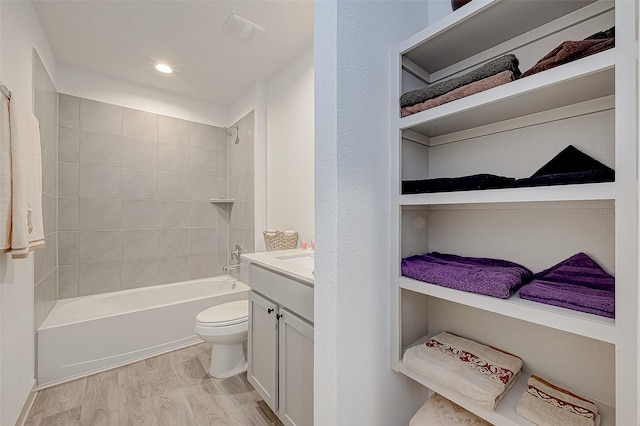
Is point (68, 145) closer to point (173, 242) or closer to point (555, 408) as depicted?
point (173, 242)

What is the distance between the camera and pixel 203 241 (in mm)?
3289

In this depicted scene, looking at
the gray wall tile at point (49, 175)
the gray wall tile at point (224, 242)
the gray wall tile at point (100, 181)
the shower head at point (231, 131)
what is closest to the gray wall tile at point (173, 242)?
the gray wall tile at point (224, 242)

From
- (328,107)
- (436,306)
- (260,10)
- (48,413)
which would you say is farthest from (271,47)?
(48,413)

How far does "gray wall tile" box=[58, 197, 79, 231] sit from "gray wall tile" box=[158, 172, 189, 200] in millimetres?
718

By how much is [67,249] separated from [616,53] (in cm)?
368

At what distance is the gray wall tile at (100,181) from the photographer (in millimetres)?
2631

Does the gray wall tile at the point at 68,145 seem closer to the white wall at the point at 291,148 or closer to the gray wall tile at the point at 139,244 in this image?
the gray wall tile at the point at 139,244

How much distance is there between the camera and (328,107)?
2.97 ft

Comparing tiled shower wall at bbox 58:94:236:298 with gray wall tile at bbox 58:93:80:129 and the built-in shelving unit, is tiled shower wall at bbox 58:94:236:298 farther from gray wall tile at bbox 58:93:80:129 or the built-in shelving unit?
the built-in shelving unit

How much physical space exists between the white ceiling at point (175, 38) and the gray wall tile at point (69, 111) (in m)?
0.31

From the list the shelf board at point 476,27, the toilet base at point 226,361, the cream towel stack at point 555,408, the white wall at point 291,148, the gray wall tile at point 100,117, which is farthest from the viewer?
the gray wall tile at point 100,117

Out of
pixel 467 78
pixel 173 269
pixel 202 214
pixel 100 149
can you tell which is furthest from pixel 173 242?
pixel 467 78

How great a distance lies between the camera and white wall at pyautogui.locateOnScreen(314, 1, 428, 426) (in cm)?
89

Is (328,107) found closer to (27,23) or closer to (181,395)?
(181,395)
